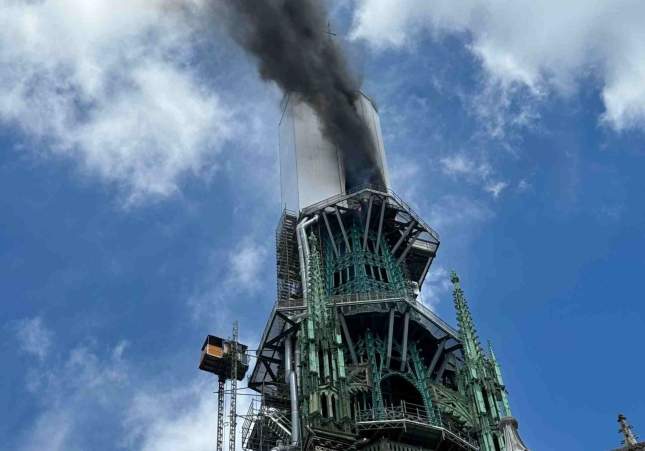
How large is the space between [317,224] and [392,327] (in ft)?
52.9

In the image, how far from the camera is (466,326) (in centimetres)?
7494

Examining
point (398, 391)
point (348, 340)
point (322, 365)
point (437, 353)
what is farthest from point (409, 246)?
point (322, 365)

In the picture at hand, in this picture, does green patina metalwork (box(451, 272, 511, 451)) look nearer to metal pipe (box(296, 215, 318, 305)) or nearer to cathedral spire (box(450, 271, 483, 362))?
cathedral spire (box(450, 271, 483, 362))

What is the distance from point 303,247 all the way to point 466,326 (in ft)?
60.3

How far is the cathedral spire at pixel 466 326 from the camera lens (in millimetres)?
71562

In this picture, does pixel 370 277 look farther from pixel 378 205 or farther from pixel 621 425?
pixel 621 425

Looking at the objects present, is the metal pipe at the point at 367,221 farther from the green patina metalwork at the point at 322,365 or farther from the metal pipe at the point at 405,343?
the metal pipe at the point at 405,343

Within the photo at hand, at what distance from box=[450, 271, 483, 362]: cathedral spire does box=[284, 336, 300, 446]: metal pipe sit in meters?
14.1

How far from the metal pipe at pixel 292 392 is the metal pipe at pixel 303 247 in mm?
5102

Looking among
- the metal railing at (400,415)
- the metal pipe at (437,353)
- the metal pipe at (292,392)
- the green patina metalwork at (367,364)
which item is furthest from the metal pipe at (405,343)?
the metal pipe at (292,392)

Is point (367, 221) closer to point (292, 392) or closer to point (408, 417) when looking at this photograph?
point (292, 392)

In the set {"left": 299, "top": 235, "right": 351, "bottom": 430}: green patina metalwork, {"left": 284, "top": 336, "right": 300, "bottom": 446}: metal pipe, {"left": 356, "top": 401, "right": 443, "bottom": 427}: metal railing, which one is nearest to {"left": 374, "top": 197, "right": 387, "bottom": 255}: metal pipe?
{"left": 299, "top": 235, "right": 351, "bottom": 430}: green patina metalwork

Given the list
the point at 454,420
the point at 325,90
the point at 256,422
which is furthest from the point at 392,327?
the point at 325,90

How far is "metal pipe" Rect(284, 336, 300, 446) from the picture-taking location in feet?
236
